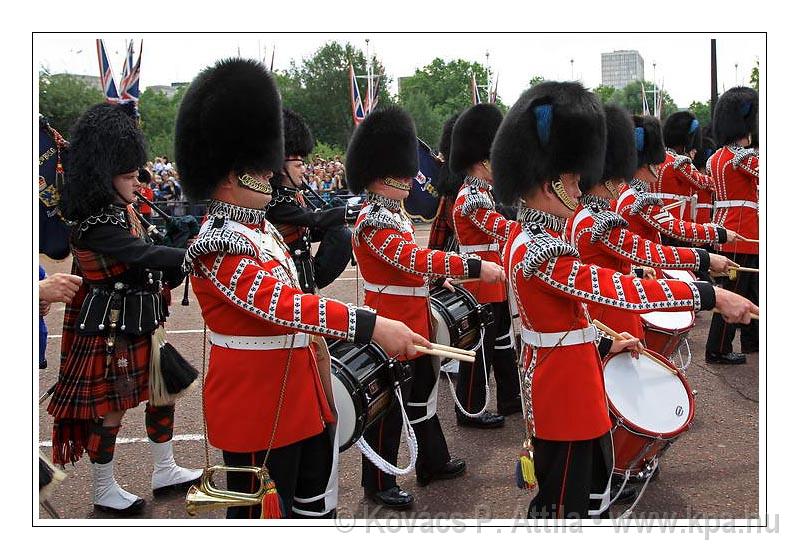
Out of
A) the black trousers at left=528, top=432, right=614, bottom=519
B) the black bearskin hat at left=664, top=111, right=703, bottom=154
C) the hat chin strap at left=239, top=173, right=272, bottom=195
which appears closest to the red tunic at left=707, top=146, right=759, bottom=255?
the black bearskin hat at left=664, top=111, right=703, bottom=154

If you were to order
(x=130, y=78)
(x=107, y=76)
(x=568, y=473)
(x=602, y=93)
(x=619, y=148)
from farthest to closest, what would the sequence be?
(x=602, y=93), (x=107, y=76), (x=130, y=78), (x=619, y=148), (x=568, y=473)

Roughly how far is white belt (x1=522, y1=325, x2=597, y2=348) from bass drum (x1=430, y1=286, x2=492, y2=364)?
122 centimetres

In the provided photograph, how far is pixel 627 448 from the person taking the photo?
3137 millimetres

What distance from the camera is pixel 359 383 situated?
2.87 metres

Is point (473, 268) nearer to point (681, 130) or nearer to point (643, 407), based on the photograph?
point (643, 407)

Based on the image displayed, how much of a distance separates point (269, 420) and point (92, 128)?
190 cm

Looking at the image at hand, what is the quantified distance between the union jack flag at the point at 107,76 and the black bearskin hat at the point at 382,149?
197cm

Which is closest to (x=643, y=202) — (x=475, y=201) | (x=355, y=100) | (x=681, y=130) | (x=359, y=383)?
(x=475, y=201)

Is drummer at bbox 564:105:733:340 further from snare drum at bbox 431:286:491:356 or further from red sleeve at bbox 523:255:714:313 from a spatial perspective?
red sleeve at bbox 523:255:714:313

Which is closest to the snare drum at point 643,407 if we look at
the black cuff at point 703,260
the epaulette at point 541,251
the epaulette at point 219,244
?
the black cuff at point 703,260

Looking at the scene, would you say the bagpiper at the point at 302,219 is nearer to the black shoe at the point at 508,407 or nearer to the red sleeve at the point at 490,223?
the red sleeve at the point at 490,223

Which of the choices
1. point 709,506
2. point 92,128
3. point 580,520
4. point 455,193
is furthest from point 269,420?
point 455,193

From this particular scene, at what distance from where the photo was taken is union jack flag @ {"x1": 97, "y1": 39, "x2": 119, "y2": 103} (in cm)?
526

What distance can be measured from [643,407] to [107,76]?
4.44 meters
